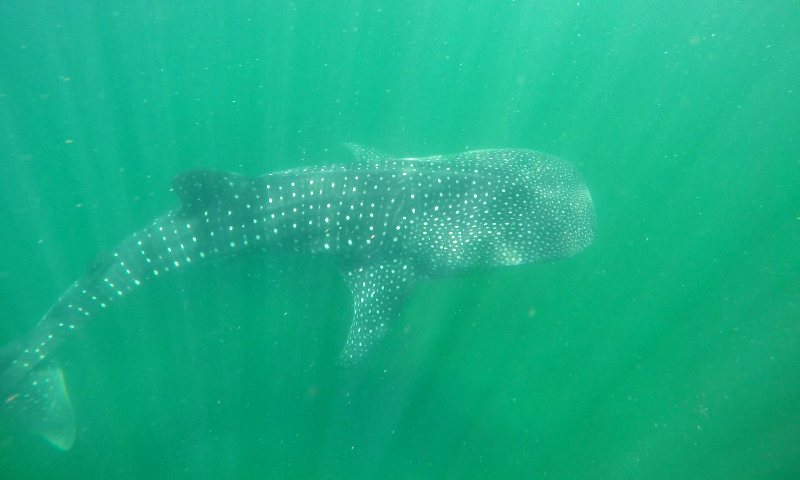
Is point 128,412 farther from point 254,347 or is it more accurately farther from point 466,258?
point 466,258

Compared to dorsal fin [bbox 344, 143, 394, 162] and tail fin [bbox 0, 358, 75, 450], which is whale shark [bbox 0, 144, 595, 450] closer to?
tail fin [bbox 0, 358, 75, 450]

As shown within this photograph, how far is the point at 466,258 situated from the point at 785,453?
563 centimetres

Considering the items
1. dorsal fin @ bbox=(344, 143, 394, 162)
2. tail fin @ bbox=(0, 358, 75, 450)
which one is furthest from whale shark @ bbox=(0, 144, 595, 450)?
dorsal fin @ bbox=(344, 143, 394, 162)

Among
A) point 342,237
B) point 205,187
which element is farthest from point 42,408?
point 342,237

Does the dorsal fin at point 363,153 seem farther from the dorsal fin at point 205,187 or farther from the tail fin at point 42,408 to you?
the tail fin at point 42,408

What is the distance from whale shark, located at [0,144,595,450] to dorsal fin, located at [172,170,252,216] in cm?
1

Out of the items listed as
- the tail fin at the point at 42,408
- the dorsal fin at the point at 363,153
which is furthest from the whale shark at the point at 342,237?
the dorsal fin at the point at 363,153

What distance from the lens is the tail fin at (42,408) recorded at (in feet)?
15.4

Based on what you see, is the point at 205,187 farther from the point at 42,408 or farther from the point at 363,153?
the point at 42,408

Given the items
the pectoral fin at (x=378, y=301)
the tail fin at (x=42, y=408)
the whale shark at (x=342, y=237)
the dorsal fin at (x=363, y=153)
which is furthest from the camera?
the dorsal fin at (x=363, y=153)

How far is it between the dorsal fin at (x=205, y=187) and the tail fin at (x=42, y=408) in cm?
285

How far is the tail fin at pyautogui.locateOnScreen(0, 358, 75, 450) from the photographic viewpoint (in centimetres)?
470

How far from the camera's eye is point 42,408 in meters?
4.82

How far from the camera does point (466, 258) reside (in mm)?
4895
